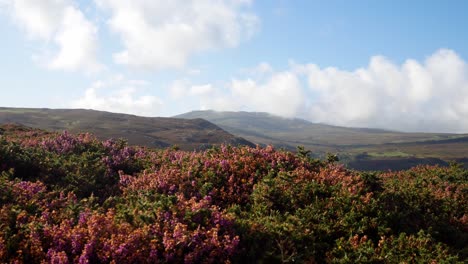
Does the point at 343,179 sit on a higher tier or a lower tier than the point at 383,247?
higher

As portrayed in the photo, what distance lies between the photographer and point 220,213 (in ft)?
26.1

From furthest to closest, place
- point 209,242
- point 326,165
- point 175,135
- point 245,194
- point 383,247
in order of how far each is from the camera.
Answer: point 175,135
point 326,165
point 245,194
point 383,247
point 209,242

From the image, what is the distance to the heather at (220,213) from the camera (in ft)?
21.8

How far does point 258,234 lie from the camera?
25.5ft

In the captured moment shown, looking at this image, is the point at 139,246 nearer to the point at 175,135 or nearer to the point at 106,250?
the point at 106,250

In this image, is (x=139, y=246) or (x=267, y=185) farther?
(x=267, y=185)

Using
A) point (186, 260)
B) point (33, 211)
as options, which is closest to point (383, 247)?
point (186, 260)

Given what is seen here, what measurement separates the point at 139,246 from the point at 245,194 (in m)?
4.67

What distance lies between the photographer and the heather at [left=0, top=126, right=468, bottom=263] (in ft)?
21.8

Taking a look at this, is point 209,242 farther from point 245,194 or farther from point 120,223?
point 245,194

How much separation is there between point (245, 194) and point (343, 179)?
2.94 metres

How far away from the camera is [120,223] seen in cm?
736

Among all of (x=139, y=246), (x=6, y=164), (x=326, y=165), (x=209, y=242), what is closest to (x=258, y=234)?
Answer: (x=209, y=242)

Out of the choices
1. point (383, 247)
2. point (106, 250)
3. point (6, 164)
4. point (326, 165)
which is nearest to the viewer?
point (106, 250)
